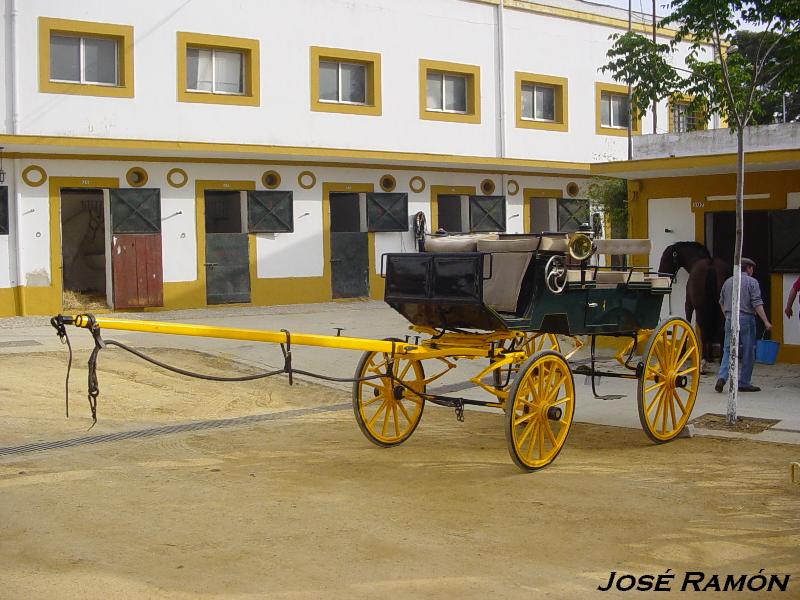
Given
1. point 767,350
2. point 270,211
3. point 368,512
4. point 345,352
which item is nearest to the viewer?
point 368,512

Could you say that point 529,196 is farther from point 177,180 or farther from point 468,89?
point 177,180

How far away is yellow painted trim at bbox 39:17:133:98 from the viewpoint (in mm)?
19578

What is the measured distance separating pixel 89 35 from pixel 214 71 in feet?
8.76

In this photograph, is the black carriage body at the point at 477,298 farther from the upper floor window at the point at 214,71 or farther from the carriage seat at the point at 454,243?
the upper floor window at the point at 214,71

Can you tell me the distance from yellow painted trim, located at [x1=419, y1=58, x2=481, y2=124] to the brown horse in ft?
37.5

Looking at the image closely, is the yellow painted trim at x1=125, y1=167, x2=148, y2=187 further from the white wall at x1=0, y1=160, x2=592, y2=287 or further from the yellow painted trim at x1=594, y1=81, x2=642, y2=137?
the yellow painted trim at x1=594, y1=81, x2=642, y2=137

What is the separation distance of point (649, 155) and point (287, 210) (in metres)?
9.48

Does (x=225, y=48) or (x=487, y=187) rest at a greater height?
(x=225, y=48)

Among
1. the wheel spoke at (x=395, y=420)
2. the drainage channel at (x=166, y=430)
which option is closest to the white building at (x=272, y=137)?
the drainage channel at (x=166, y=430)

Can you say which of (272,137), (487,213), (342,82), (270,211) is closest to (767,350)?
(270,211)

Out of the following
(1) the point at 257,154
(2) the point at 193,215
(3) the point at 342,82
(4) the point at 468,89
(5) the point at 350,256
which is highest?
(4) the point at 468,89

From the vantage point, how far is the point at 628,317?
965 centimetres

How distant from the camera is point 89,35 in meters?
20.2

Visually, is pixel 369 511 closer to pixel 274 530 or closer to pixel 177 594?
pixel 274 530
